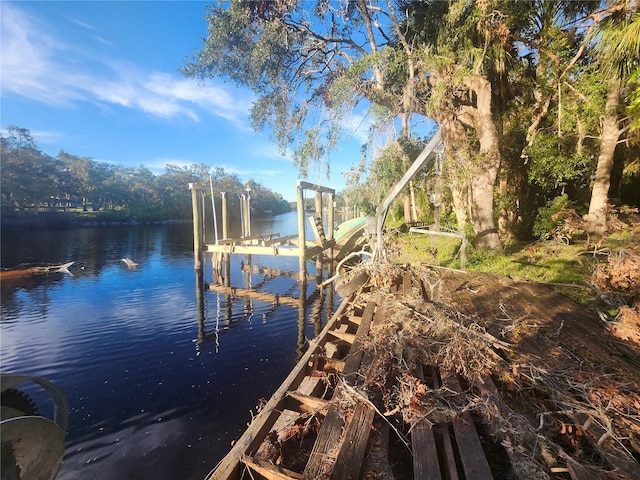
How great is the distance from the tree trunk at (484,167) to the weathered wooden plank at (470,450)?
27.1 ft

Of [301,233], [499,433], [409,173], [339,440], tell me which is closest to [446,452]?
[499,433]

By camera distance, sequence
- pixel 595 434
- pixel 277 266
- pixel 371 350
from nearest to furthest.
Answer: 1. pixel 595 434
2. pixel 371 350
3. pixel 277 266

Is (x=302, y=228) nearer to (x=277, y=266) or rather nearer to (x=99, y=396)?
(x=277, y=266)

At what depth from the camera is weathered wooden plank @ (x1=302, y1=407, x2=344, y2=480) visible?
1.84m

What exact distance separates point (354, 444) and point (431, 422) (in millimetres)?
714

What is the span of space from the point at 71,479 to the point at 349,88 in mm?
13050

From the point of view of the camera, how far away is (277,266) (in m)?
17.9

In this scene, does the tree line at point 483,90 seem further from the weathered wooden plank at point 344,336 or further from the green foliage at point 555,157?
the weathered wooden plank at point 344,336

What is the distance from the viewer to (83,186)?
46.4 meters

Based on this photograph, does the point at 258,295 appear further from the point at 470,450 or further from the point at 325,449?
the point at 470,450

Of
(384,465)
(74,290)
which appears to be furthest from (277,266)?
(384,465)

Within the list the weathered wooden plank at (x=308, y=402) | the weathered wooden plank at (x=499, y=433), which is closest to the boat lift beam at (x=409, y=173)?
the weathered wooden plank at (x=499, y=433)

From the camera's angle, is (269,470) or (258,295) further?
(258,295)

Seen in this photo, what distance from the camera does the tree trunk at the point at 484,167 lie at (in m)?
8.64
